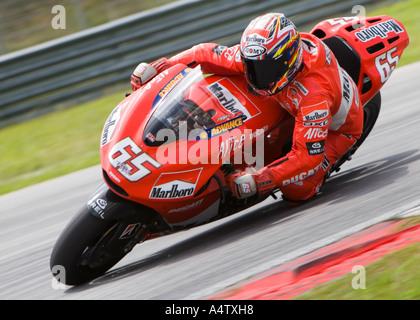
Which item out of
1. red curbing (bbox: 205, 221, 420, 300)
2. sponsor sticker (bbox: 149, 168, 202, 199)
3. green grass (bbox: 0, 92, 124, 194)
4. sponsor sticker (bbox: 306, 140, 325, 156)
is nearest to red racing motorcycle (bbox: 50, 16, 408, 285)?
sponsor sticker (bbox: 149, 168, 202, 199)

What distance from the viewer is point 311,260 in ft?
14.4

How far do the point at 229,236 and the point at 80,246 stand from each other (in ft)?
4.05

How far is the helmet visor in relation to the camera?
498 centimetres

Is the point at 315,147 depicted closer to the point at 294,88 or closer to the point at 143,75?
the point at 294,88

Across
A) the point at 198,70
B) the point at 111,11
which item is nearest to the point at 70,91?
the point at 111,11

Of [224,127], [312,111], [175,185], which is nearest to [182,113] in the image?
[224,127]

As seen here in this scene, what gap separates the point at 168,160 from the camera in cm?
471

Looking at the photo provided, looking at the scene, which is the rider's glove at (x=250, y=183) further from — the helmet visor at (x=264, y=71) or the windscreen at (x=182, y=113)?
the helmet visor at (x=264, y=71)

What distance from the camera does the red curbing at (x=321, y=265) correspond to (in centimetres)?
399

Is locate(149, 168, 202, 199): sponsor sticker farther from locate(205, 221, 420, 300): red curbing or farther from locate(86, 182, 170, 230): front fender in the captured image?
locate(205, 221, 420, 300): red curbing

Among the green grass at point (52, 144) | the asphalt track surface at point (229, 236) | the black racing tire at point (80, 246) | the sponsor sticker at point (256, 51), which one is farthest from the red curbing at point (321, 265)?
the green grass at point (52, 144)

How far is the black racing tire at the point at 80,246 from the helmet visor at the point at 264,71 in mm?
1463

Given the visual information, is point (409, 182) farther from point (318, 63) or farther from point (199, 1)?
point (199, 1)

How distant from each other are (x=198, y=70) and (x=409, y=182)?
1.98m
